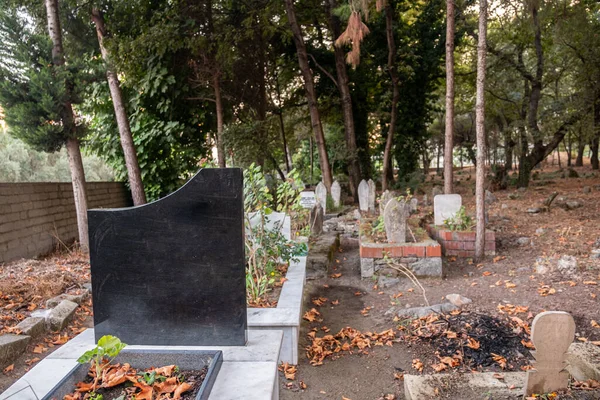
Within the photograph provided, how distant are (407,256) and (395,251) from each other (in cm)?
19

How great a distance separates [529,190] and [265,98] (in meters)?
10.1

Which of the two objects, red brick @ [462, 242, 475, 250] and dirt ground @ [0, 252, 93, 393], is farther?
red brick @ [462, 242, 475, 250]

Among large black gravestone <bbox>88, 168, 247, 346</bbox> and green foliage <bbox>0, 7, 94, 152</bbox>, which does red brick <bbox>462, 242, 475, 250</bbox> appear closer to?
large black gravestone <bbox>88, 168, 247, 346</bbox>

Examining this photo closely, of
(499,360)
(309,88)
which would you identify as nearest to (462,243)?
(499,360)

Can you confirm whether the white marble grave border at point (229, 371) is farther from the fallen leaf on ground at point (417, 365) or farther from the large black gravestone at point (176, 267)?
the fallen leaf on ground at point (417, 365)

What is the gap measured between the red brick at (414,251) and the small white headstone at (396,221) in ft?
0.71

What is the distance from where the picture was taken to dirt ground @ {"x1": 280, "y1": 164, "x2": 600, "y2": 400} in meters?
3.25

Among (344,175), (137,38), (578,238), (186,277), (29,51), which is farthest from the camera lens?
(344,175)

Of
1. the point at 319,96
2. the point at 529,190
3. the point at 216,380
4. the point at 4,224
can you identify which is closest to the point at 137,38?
the point at 4,224

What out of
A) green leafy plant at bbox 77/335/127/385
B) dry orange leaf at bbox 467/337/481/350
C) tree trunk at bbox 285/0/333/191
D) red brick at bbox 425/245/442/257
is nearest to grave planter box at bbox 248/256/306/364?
green leafy plant at bbox 77/335/127/385

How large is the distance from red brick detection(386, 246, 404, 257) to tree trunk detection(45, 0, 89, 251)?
557cm

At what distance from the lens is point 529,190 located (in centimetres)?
1342

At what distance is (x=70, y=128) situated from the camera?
275 inches

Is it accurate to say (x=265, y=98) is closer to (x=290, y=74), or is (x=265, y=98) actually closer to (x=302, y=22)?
(x=290, y=74)
